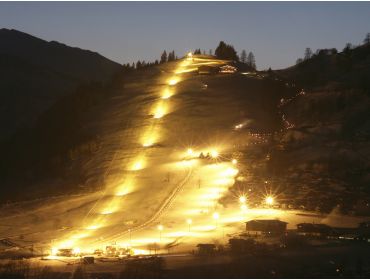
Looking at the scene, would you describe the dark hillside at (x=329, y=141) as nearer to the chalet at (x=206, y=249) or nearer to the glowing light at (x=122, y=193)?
the glowing light at (x=122, y=193)

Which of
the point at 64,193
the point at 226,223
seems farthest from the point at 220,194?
the point at 64,193

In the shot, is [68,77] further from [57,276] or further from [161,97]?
[57,276]

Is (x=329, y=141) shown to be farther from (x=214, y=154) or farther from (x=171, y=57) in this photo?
(x=171, y=57)

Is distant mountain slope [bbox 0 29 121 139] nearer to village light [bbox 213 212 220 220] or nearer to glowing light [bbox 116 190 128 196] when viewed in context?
glowing light [bbox 116 190 128 196]

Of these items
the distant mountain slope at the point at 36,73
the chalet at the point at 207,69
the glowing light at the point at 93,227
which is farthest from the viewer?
the distant mountain slope at the point at 36,73

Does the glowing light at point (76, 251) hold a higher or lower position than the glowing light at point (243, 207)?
lower

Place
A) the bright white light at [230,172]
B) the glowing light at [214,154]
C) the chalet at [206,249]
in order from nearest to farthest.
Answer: the chalet at [206,249]
the bright white light at [230,172]
the glowing light at [214,154]

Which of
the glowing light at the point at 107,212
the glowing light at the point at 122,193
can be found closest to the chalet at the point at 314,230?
the glowing light at the point at 107,212

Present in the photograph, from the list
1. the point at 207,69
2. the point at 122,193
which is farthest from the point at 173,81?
the point at 122,193
